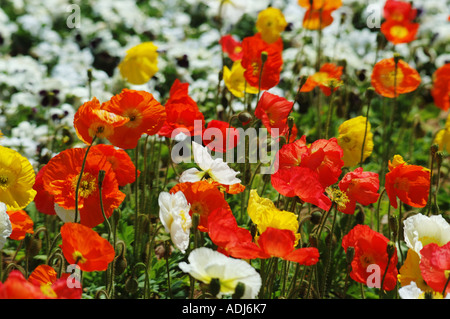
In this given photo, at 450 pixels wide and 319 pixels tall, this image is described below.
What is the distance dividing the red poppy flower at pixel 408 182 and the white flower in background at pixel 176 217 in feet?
2.18

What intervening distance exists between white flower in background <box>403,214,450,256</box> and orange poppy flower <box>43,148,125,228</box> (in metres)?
0.80

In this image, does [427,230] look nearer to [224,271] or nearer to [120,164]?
[224,271]

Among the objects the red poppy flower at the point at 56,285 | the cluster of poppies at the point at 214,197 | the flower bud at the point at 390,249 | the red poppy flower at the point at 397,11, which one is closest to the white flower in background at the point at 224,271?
the cluster of poppies at the point at 214,197

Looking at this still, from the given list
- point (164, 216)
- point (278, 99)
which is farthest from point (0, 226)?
point (278, 99)

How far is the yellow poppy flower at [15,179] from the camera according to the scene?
1.68 meters

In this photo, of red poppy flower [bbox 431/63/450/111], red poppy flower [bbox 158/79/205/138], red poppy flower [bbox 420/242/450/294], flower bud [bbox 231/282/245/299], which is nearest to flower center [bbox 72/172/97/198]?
red poppy flower [bbox 158/79/205/138]

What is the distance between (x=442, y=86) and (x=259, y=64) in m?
1.32

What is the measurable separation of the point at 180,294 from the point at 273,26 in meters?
1.42

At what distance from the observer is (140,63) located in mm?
2641

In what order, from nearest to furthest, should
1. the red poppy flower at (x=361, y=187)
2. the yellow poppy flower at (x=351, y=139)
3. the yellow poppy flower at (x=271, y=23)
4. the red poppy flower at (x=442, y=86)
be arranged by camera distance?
the red poppy flower at (x=361, y=187) < the yellow poppy flower at (x=351, y=139) < the yellow poppy flower at (x=271, y=23) < the red poppy flower at (x=442, y=86)

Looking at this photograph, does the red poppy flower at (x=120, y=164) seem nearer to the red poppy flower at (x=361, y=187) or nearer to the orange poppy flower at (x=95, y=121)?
the orange poppy flower at (x=95, y=121)

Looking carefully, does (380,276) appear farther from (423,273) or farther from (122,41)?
(122,41)

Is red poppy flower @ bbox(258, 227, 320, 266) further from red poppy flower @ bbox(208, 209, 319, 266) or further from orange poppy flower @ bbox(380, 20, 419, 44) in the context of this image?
orange poppy flower @ bbox(380, 20, 419, 44)

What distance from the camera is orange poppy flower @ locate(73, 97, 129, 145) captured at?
159 cm
